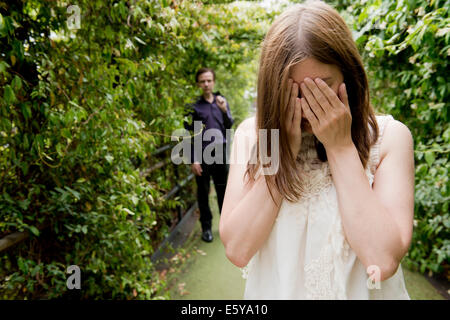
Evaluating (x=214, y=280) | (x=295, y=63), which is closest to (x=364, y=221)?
(x=295, y=63)

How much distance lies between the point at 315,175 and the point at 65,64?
1.31 meters

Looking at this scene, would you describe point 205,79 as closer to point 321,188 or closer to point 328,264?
point 321,188

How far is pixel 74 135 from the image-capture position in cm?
139

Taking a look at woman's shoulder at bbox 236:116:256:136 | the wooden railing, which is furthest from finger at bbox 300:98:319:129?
the wooden railing

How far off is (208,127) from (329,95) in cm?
254

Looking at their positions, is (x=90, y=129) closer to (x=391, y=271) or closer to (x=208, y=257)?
(x=391, y=271)

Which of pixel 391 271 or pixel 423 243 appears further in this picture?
pixel 423 243

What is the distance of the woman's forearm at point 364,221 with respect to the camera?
708 millimetres

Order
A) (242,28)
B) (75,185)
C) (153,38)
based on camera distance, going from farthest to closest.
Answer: (242,28), (153,38), (75,185)

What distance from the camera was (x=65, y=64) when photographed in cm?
139

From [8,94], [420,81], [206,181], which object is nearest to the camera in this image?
[8,94]

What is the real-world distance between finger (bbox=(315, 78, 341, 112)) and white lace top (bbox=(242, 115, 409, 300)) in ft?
0.50

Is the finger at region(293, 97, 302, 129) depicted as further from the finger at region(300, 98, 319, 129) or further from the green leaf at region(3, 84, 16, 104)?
the green leaf at region(3, 84, 16, 104)
